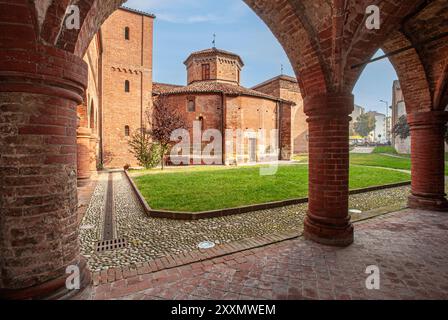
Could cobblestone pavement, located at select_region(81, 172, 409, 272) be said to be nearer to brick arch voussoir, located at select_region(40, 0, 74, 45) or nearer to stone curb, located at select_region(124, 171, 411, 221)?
stone curb, located at select_region(124, 171, 411, 221)

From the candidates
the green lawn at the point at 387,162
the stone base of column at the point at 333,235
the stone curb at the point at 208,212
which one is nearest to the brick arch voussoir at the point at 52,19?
the stone curb at the point at 208,212

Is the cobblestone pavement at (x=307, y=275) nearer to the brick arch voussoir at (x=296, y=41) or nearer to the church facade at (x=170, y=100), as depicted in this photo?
the brick arch voussoir at (x=296, y=41)

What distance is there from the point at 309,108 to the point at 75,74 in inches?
149

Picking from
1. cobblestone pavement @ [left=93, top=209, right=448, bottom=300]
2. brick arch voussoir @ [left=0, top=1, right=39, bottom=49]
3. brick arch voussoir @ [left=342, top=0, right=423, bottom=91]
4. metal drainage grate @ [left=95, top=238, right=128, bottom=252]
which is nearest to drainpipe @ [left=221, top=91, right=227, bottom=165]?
metal drainage grate @ [left=95, top=238, right=128, bottom=252]

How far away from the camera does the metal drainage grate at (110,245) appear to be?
13.8ft

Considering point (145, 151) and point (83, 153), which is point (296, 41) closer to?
point (83, 153)

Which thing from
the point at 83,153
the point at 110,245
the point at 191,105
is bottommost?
the point at 110,245

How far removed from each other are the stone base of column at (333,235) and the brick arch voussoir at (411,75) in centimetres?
451

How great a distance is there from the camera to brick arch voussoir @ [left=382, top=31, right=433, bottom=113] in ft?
18.8

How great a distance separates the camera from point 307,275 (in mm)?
3082

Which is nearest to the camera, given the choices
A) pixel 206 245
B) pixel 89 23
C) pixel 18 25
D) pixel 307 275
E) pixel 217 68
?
pixel 18 25

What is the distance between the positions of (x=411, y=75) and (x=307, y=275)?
6254mm

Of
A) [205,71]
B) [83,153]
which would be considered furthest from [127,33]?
[83,153]

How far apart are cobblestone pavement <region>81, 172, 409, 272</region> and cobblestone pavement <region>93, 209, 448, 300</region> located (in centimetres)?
81
